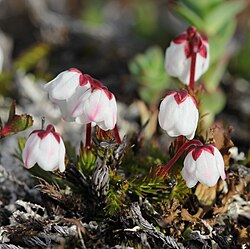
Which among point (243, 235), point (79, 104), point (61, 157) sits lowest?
point (243, 235)

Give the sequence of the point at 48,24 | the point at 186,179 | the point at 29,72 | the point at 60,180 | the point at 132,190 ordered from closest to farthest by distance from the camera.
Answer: the point at 186,179 → the point at 132,190 → the point at 60,180 → the point at 29,72 → the point at 48,24

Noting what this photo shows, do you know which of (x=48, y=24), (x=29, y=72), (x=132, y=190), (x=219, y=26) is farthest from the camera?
(x=48, y=24)

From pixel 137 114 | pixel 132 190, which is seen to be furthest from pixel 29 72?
pixel 132 190

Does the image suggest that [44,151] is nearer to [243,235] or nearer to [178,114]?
[178,114]

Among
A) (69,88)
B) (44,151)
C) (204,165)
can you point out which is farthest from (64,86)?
(204,165)

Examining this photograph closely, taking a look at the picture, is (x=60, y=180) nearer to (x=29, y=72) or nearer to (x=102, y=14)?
(x=29, y=72)

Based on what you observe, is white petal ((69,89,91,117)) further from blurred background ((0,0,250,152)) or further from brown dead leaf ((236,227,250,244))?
blurred background ((0,0,250,152))
